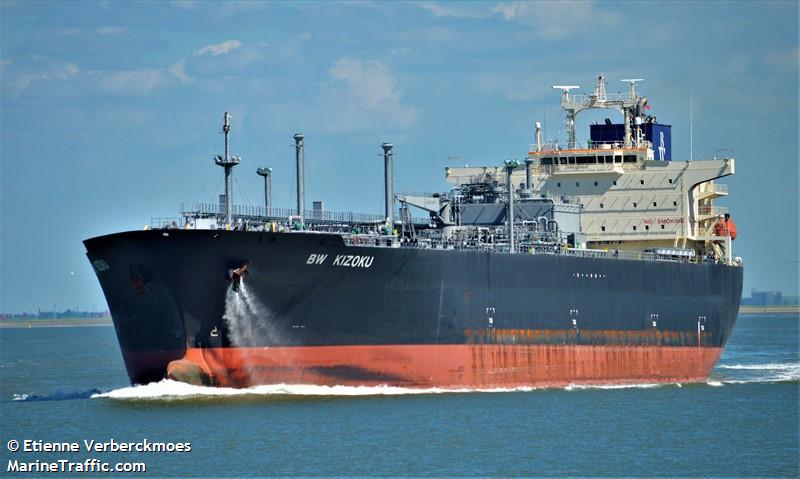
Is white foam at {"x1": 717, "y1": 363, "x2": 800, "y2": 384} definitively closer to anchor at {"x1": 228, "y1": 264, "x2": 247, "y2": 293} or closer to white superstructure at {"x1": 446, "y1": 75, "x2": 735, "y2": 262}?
white superstructure at {"x1": 446, "y1": 75, "x2": 735, "y2": 262}

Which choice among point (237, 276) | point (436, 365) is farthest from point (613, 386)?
point (237, 276)

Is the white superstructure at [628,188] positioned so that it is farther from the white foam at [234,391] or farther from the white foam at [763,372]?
the white foam at [234,391]

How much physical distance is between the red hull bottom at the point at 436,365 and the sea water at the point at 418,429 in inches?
16.0

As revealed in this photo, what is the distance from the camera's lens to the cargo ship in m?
36.4

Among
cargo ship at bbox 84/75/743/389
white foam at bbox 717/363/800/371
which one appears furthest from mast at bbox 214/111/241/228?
white foam at bbox 717/363/800/371

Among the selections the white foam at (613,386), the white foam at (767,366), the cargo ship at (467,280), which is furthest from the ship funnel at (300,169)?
the white foam at (767,366)

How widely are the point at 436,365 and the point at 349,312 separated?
352 cm

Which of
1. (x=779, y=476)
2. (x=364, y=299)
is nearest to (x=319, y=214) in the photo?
(x=364, y=299)

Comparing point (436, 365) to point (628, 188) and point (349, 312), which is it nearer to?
point (349, 312)

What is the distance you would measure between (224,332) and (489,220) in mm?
14630

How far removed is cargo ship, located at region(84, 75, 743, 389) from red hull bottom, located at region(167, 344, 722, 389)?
0.05 m

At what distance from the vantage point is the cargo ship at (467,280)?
3644cm

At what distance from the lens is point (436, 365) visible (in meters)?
40.1

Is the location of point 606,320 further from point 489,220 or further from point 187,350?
point 187,350
